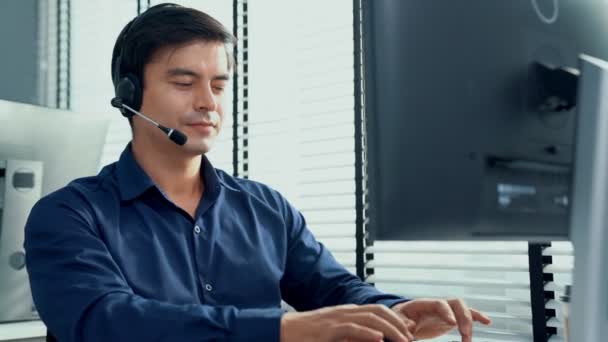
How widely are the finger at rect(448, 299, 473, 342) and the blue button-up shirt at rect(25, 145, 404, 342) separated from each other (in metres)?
0.21

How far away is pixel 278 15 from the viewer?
2.84 meters

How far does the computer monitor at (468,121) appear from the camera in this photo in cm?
69

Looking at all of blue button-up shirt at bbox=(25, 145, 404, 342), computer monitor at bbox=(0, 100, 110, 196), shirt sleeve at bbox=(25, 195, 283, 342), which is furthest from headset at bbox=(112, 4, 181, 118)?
computer monitor at bbox=(0, 100, 110, 196)

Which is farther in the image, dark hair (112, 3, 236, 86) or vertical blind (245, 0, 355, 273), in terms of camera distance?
vertical blind (245, 0, 355, 273)

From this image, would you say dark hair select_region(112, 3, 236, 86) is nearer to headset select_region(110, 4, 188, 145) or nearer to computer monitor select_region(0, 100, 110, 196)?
headset select_region(110, 4, 188, 145)

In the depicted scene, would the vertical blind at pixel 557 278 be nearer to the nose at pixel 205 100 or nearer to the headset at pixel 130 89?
the nose at pixel 205 100

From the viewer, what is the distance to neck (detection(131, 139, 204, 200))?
4.48 ft

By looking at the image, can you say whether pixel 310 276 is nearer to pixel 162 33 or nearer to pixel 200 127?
pixel 200 127

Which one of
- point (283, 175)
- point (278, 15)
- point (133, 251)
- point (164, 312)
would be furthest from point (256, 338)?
point (278, 15)

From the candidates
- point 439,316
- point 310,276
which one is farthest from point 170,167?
point 439,316

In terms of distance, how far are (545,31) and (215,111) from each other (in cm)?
77

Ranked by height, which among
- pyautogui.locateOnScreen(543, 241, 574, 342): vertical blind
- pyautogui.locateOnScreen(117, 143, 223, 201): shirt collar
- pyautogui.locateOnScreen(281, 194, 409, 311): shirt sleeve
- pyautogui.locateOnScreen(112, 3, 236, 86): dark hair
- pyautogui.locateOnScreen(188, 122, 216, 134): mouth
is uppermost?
pyautogui.locateOnScreen(112, 3, 236, 86): dark hair

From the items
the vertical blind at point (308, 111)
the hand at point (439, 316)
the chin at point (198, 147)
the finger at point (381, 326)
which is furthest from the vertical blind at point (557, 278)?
the finger at point (381, 326)

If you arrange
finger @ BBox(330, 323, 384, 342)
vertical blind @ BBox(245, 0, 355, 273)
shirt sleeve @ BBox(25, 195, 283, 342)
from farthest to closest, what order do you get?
vertical blind @ BBox(245, 0, 355, 273) < shirt sleeve @ BBox(25, 195, 283, 342) < finger @ BBox(330, 323, 384, 342)
